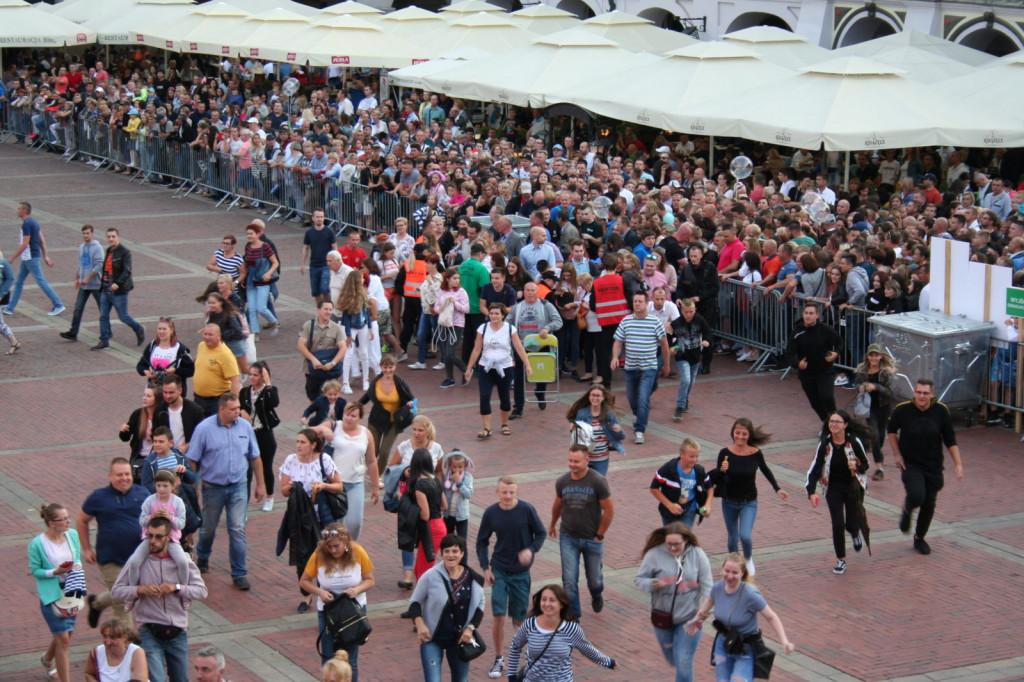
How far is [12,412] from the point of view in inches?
657

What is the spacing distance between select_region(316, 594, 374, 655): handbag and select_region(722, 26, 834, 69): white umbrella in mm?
21843

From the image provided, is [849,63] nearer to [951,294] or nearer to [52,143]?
[951,294]

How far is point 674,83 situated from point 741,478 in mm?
15792

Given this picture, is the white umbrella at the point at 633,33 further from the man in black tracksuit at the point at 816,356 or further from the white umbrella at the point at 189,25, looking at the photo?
the man in black tracksuit at the point at 816,356

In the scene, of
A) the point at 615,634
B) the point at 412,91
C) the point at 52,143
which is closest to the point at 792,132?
the point at 615,634

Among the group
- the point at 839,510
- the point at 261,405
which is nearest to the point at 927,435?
the point at 839,510

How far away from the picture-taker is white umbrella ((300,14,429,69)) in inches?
1339

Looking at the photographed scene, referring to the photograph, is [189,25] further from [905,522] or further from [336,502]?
[905,522]

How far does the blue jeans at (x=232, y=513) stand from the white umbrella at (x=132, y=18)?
2920 cm

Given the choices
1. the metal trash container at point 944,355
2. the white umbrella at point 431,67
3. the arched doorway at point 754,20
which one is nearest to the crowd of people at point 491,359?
the metal trash container at point 944,355

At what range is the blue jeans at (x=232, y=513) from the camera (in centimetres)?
1170

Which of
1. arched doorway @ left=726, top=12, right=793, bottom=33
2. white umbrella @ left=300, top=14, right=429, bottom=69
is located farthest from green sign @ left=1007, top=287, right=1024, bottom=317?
arched doorway @ left=726, top=12, right=793, bottom=33

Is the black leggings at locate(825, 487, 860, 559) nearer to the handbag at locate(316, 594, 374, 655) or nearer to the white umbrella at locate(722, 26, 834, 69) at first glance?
the handbag at locate(316, 594, 374, 655)

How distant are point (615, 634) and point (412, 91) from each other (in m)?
29.0
